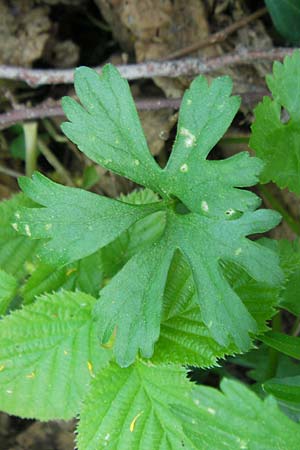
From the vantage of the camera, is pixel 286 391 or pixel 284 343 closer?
pixel 286 391

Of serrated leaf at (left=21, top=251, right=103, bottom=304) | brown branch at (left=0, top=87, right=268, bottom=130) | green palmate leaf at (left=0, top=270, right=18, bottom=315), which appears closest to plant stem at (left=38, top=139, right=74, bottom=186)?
brown branch at (left=0, top=87, right=268, bottom=130)

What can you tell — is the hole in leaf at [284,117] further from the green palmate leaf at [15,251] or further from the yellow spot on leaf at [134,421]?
the yellow spot on leaf at [134,421]

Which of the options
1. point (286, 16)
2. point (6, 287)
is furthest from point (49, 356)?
point (286, 16)

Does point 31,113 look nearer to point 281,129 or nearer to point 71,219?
point 71,219

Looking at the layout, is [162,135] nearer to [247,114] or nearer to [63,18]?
[247,114]

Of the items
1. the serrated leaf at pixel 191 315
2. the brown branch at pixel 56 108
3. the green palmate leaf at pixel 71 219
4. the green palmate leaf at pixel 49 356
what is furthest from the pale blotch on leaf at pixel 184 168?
the brown branch at pixel 56 108

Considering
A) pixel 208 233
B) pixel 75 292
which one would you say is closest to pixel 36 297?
pixel 75 292

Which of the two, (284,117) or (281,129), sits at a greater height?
(284,117)
